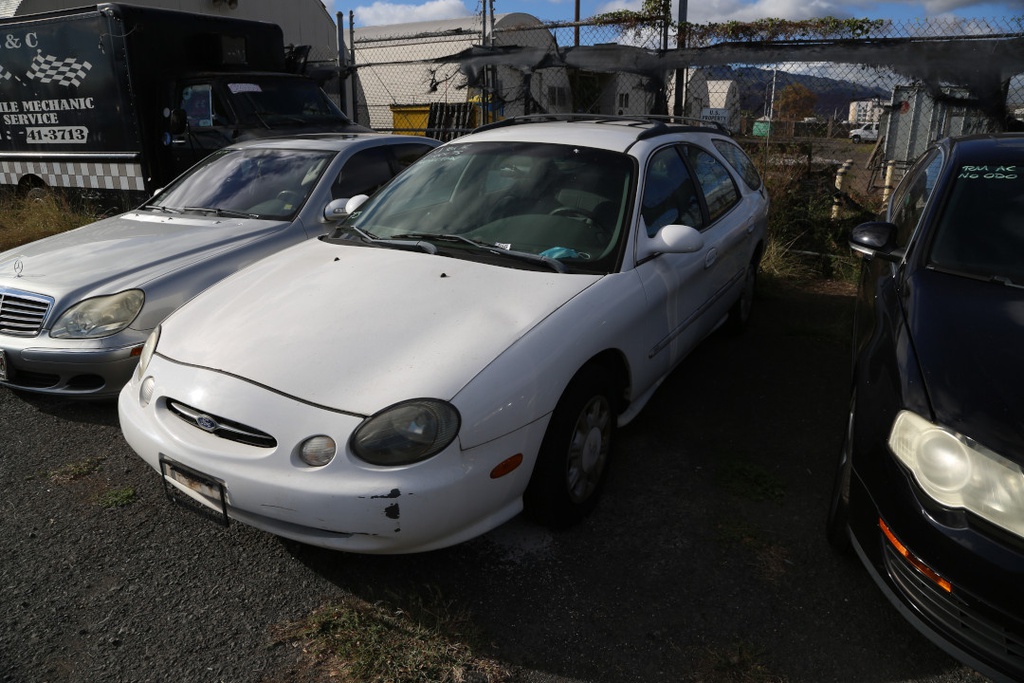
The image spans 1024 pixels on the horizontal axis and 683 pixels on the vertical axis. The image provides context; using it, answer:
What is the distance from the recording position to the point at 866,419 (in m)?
2.39

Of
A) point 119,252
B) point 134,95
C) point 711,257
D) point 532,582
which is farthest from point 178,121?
point 532,582

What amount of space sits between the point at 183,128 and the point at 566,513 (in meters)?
6.31

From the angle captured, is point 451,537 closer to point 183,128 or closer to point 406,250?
point 406,250

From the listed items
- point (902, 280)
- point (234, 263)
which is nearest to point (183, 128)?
point (234, 263)

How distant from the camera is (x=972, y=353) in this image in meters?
2.30

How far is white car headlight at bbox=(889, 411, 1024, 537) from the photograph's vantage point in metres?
1.90

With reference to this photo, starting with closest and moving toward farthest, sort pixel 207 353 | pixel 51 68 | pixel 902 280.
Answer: pixel 207 353, pixel 902 280, pixel 51 68

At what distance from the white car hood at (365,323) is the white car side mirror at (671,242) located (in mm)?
364

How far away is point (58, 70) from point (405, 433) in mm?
8006

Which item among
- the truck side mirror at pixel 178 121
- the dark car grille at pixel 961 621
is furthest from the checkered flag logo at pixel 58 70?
the dark car grille at pixel 961 621

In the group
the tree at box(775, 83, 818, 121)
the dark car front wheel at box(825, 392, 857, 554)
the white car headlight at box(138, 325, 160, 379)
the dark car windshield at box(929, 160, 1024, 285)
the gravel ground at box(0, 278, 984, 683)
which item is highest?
the tree at box(775, 83, 818, 121)

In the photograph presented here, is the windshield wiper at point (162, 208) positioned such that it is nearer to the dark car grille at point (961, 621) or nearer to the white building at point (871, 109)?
the dark car grille at point (961, 621)

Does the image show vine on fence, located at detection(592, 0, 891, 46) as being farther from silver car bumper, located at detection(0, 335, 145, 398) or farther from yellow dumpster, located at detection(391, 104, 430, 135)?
yellow dumpster, located at detection(391, 104, 430, 135)

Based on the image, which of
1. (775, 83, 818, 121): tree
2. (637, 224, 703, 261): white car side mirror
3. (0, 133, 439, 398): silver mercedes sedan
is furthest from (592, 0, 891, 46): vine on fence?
(637, 224, 703, 261): white car side mirror
